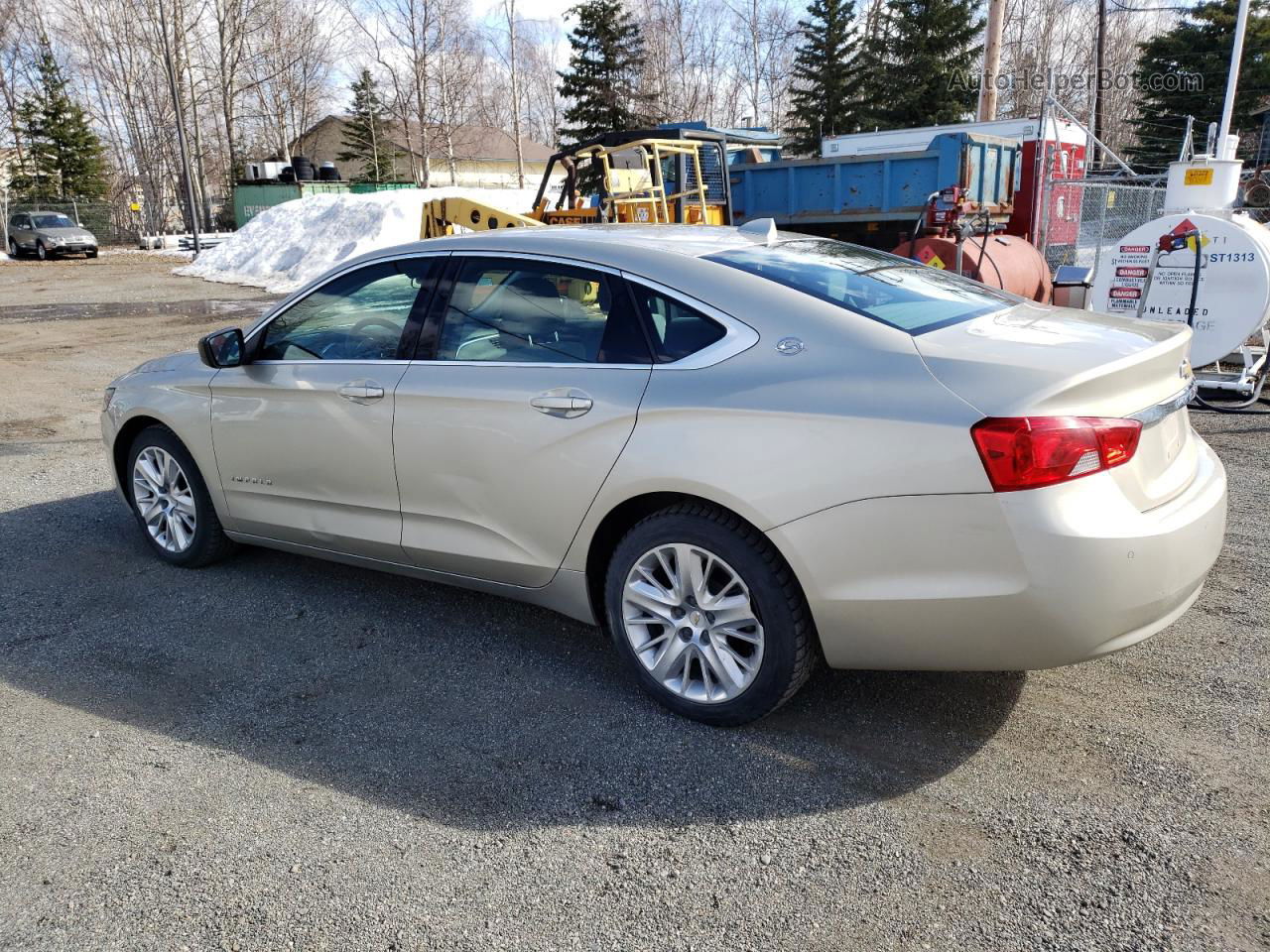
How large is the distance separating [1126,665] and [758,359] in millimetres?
1933

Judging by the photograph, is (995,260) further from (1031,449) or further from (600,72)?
(600,72)

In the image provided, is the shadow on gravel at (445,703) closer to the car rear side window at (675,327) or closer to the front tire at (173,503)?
the front tire at (173,503)

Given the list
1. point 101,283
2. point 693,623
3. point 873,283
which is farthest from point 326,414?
point 101,283

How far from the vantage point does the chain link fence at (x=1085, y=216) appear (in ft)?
42.1

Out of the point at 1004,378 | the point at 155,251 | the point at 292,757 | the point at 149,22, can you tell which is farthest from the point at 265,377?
the point at 149,22

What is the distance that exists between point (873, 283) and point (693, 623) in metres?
1.38

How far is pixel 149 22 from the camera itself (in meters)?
48.4

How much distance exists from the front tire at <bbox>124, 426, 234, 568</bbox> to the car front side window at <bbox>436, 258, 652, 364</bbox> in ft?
5.78

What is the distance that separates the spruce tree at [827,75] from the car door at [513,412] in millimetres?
35846

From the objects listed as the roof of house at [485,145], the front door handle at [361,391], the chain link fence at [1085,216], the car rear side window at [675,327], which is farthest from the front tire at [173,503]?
the roof of house at [485,145]

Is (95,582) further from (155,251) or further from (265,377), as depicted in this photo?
(155,251)

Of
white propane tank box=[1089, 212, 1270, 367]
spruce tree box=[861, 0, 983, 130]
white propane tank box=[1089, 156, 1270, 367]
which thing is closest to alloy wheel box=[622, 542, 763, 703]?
white propane tank box=[1089, 212, 1270, 367]

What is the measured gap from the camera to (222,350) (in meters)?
4.50

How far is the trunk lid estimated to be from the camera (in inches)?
110
